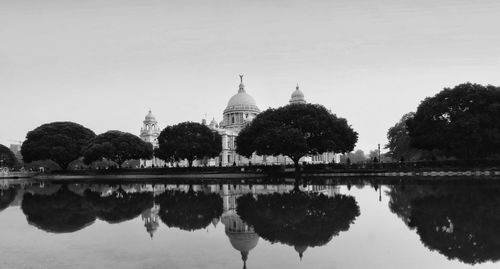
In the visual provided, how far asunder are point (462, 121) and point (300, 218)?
41595mm

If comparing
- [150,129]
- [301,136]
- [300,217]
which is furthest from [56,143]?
[300,217]

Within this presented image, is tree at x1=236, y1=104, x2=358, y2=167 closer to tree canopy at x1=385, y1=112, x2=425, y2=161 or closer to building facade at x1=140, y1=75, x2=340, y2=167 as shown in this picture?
tree canopy at x1=385, y1=112, x2=425, y2=161

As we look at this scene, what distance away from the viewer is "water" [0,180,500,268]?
1112 cm

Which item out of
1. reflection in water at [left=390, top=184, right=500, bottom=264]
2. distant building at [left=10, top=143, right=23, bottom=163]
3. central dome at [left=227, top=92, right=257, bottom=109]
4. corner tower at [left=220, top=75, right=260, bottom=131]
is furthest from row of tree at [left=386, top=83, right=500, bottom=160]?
distant building at [left=10, top=143, right=23, bottom=163]

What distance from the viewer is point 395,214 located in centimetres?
1878

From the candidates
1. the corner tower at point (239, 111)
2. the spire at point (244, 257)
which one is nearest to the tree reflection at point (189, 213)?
the spire at point (244, 257)

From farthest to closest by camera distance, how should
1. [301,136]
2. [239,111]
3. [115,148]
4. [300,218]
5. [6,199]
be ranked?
[239,111]
[115,148]
[301,136]
[6,199]
[300,218]

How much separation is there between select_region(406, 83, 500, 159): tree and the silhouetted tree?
111 feet

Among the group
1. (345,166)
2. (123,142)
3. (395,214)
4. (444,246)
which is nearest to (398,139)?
(345,166)

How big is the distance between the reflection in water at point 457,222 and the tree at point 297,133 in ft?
112

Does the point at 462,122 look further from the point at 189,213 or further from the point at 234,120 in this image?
the point at 234,120

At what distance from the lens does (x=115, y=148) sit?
74875mm

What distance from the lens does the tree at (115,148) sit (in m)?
74.2

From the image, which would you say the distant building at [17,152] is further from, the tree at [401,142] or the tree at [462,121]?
the tree at [462,121]
